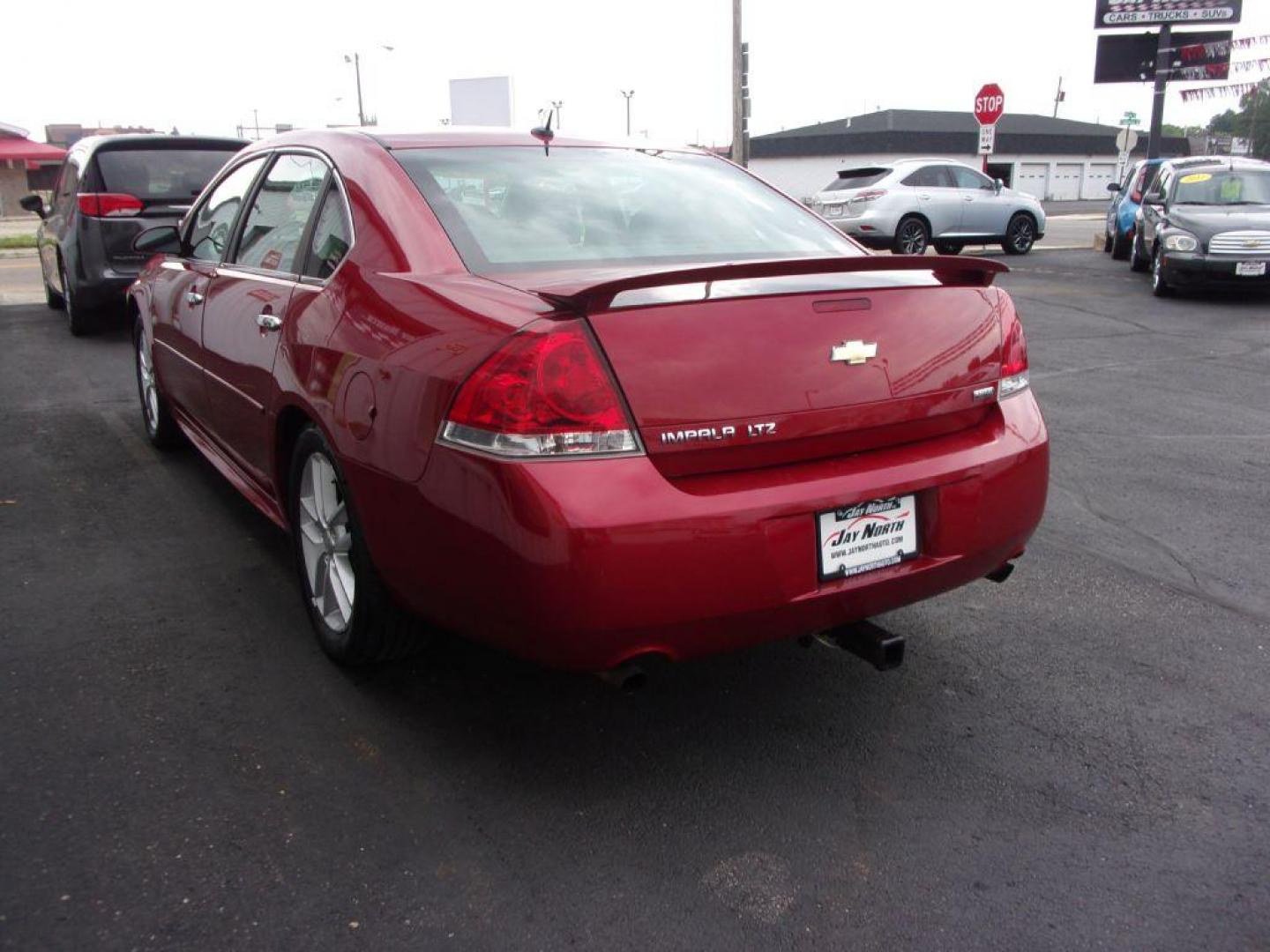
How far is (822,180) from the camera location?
55406mm

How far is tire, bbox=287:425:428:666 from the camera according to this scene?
2.92m

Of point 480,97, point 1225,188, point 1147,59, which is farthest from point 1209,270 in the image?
point 480,97

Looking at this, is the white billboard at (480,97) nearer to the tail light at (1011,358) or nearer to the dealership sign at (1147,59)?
the dealership sign at (1147,59)

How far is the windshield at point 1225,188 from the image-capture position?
1275 centimetres

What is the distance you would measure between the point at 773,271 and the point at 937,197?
54.5ft

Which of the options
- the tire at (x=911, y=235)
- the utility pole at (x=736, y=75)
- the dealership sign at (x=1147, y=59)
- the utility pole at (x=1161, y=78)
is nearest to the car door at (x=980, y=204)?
the tire at (x=911, y=235)

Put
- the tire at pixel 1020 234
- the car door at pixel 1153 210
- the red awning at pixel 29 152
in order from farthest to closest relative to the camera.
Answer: the red awning at pixel 29 152, the tire at pixel 1020 234, the car door at pixel 1153 210

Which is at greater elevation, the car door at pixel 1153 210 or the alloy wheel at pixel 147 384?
the car door at pixel 1153 210

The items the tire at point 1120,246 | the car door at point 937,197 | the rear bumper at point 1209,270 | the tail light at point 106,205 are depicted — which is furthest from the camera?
the car door at point 937,197

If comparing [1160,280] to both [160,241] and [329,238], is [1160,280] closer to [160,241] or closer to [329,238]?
[160,241]

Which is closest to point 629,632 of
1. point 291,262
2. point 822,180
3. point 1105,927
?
point 1105,927

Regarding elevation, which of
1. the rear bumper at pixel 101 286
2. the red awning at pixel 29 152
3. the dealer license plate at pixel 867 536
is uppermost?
the red awning at pixel 29 152

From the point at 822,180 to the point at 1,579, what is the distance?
5506 centimetres

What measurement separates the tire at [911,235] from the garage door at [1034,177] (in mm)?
42425
